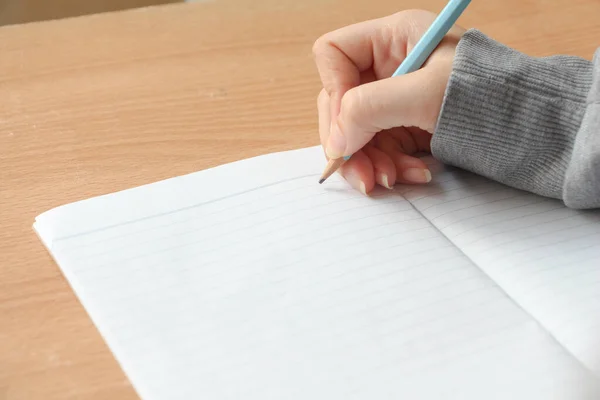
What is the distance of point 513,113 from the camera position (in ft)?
1.76

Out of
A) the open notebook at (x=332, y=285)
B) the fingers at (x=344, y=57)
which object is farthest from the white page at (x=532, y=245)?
the fingers at (x=344, y=57)

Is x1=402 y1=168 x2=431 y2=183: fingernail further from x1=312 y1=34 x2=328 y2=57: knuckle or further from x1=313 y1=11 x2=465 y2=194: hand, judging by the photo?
x1=312 y1=34 x2=328 y2=57: knuckle

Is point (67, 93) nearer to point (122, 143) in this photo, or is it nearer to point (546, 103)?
point (122, 143)

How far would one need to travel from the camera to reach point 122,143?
2.04 ft

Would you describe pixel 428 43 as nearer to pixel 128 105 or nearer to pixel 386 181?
pixel 386 181

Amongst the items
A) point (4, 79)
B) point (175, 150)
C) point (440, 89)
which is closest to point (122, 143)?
point (175, 150)

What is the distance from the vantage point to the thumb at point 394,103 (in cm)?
53

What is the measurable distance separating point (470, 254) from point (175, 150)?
0.25m

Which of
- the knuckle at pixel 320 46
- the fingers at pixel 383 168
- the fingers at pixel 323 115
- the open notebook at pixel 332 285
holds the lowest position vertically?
the open notebook at pixel 332 285

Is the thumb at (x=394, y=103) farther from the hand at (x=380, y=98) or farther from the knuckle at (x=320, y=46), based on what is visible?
the knuckle at (x=320, y=46)

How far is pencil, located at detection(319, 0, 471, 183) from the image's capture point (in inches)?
21.4

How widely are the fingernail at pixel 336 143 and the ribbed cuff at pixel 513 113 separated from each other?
0.22 ft

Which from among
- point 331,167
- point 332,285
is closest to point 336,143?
point 331,167

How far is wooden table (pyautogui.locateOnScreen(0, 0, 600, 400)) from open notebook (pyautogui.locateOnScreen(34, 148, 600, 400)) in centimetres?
3
